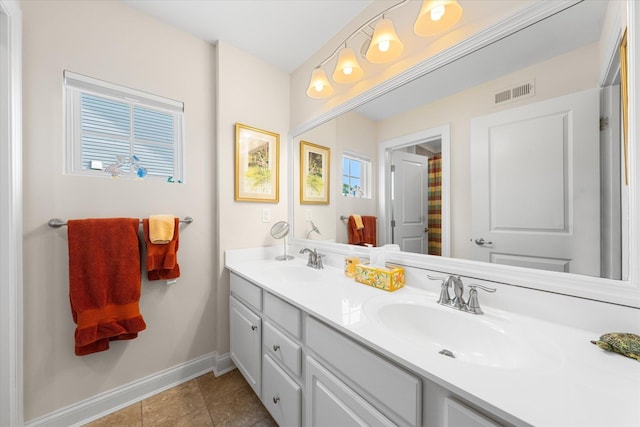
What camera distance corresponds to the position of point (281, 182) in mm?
2027

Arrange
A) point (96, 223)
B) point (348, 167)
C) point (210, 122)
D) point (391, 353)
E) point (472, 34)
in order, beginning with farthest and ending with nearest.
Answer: point (210, 122)
point (348, 167)
point (96, 223)
point (472, 34)
point (391, 353)

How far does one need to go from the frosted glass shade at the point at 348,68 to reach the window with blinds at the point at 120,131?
112 cm

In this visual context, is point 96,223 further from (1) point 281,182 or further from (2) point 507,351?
(2) point 507,351

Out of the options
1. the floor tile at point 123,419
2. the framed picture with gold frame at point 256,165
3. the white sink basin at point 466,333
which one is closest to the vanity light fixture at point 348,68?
the framed picture with gold frame at point 256,165

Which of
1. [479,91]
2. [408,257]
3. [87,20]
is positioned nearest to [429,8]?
[479,91]

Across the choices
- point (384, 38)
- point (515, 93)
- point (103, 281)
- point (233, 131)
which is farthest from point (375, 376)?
point (233, 131)

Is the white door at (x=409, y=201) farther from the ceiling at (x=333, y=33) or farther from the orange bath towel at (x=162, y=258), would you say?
the orange bath towel at (x=162, y=258)

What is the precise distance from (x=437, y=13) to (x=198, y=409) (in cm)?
234

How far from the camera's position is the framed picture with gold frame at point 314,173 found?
5.79 ft

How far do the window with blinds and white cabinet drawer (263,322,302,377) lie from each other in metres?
1.20

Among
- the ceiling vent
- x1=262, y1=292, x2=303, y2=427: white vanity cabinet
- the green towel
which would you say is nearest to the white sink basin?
the green towel

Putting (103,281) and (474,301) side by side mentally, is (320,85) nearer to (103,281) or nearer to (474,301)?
(474,301)

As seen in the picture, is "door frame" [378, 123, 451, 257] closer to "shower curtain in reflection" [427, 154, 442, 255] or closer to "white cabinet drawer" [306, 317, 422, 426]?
"shower curtain in reflection" [427, 154, 442, 255]

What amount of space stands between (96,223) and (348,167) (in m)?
1.47
